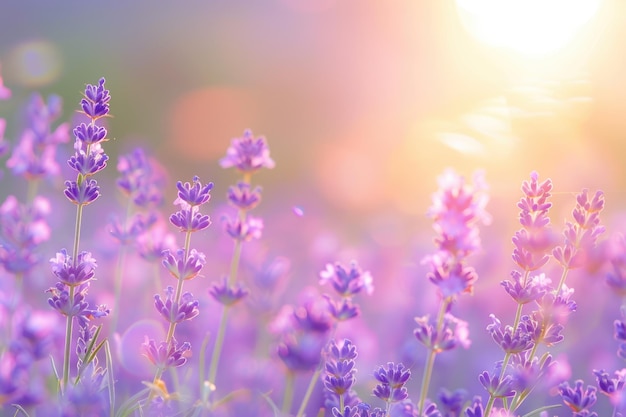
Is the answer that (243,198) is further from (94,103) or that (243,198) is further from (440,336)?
(440,336)

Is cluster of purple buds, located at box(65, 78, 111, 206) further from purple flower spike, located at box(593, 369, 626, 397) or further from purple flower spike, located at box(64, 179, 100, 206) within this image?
purple flower spike, located at box(593, 369, 626, 397)

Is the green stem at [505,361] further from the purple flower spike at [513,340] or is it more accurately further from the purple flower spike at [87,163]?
the purple flower spike at [87,163]

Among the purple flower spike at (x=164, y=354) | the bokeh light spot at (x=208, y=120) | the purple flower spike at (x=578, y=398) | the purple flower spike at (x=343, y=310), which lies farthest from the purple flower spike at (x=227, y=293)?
the bokeh light spot at (x=208, y=120)

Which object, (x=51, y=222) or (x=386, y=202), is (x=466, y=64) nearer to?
(x=386, y=202)

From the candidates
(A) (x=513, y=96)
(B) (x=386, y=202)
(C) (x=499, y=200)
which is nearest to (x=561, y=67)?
(A) (x=513, y=96)

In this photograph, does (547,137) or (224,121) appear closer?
(547,137)

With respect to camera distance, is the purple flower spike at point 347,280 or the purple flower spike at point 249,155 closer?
the purple flower spike at point 347,280
